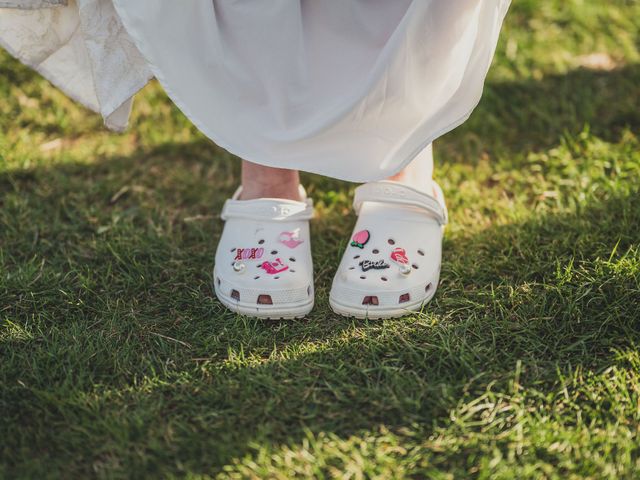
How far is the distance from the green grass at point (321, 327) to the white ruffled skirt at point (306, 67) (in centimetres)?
33

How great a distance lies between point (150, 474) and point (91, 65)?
757 mm

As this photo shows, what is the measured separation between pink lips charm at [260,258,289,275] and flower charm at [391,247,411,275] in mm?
212

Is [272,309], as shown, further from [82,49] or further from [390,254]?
[82,49]

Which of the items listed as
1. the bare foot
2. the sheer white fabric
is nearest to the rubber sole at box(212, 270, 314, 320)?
the bare foot

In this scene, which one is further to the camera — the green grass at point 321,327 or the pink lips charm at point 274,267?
the pink lips charm at point 274,267

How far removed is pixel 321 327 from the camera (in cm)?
144

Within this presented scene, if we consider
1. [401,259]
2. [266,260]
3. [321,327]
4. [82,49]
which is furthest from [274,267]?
[82,49]

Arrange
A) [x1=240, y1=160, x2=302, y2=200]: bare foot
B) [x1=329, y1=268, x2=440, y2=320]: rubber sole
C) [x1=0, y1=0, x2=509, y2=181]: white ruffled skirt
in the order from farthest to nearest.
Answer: [x1=240, y1=160, x2=302, y2=200]: bare foot, [x1=329, y1=268, x2=440, y2=320]: rubber sole, [x1=0, y1=0, x2=509, y2=181]: white ruffled skirt

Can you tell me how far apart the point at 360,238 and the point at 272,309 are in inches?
9.3

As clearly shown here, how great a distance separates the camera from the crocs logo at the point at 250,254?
1479 mm

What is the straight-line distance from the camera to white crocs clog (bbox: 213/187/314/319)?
1430mm

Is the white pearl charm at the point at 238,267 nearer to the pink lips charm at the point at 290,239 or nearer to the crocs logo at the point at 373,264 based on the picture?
the pink lips charm at the point at 290,239

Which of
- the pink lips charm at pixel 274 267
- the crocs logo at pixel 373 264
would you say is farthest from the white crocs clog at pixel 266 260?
the crocs logo at pixel 373 264

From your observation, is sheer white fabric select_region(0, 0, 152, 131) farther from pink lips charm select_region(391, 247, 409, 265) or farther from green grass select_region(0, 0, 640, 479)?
pink lips charm select_region(391, 247, 409, 265)
